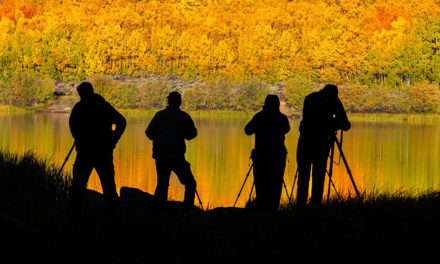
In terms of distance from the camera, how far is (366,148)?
32.2 meters

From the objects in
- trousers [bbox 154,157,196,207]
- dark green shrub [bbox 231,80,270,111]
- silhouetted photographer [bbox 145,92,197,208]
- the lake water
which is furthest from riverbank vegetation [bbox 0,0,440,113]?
silhouetted photographer [bbox 145,92,197,208]

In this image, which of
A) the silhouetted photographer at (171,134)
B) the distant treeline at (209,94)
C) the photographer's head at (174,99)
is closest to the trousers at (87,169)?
the silhouetted photographer at (171,134)

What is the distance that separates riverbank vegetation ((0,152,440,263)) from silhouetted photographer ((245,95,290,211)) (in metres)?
0.68

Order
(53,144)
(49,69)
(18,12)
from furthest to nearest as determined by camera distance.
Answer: (18,12)
(49,69)
(53,144)

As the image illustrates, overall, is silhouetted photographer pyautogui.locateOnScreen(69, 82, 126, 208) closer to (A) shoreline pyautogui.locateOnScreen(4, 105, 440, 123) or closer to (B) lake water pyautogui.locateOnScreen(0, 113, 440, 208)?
(B) lake water pyautogui.locateOnScreen(0, 113, 440, 208)

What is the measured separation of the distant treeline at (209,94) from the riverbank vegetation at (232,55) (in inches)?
4.6

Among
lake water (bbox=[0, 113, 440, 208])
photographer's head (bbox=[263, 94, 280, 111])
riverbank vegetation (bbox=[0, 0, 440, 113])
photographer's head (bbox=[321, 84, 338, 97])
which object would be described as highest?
riverbank vegetation (bbox=[0, 0, 440, 113])

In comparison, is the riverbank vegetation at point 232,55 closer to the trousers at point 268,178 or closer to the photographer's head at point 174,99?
the trousers at point 268,178

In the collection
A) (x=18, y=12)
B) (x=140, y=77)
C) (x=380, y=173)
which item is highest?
(x=18, y=12)

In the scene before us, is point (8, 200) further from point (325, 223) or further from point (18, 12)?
point (18, 12)

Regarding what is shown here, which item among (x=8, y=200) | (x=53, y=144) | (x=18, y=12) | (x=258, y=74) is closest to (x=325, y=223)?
(x=8, y=200)

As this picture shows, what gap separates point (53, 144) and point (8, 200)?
2121cm

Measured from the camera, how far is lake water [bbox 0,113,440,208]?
1902 centimetres

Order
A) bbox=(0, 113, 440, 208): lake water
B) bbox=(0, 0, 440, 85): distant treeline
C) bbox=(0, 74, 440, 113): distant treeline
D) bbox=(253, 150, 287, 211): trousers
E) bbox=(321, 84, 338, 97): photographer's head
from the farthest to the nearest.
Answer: bbox=(0, 0, 440, 85): distant treeline < bbox=(0, 74, 440, 113): distant treeline < bbox=(0, 113, 440, 208): lake water < bbox=(321, 84, 338, 97): photographer's head < bbox=(253, 150, 287, 211): trousers
